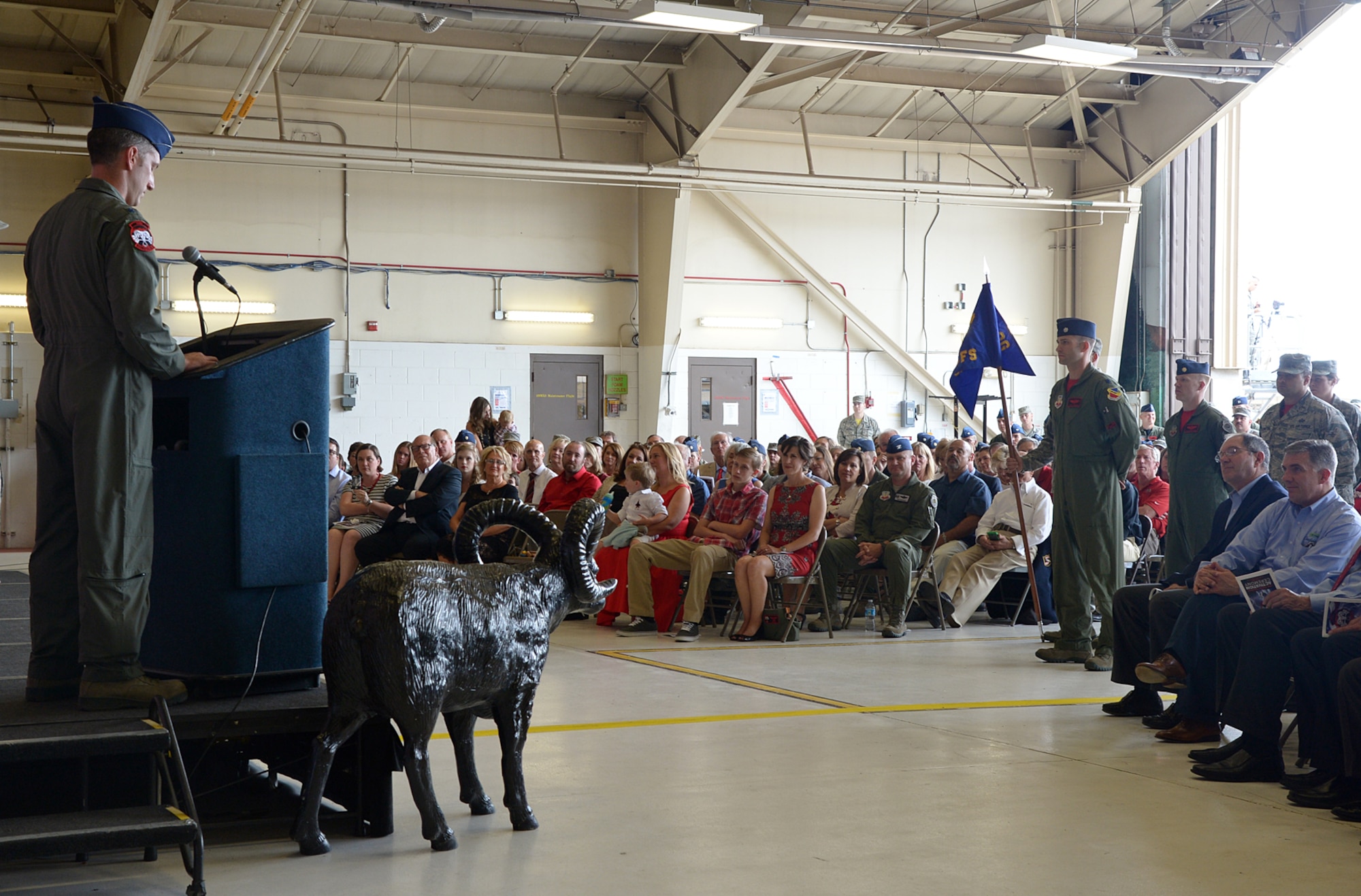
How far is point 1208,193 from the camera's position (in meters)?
17.3

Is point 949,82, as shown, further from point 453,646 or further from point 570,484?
point 453,646

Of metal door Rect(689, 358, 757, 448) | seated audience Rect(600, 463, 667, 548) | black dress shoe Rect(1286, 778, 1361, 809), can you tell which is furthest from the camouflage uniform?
metal door Rect(689, 358, 757, 448)

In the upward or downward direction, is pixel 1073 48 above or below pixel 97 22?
below

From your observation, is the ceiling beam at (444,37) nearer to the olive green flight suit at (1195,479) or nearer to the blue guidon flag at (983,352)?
the blue guidon flag at (983,352)

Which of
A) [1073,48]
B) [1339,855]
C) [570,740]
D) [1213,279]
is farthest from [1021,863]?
[1213,279]

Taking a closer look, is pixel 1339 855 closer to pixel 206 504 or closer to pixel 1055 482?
pixel 206 504

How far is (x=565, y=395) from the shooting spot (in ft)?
52.5

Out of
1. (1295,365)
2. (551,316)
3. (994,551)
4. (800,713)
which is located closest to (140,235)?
(800,713)

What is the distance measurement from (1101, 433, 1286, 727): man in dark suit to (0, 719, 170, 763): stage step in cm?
372

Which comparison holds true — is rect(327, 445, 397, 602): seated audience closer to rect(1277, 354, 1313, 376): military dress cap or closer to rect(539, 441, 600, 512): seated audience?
rect(539, 441, 600, 512): seated audience

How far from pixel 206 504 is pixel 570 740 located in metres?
1.89

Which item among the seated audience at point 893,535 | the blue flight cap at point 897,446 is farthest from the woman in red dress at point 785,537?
the blue flight cap at point 897,446

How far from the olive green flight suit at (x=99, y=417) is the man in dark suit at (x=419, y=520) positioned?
506 centimetres

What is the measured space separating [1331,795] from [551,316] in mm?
12880
